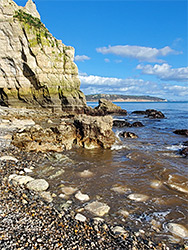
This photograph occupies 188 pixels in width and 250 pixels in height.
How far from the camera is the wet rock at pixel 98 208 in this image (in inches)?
210

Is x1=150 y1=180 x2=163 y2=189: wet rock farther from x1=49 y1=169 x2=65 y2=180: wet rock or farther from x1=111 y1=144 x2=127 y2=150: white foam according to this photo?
x1=111 y1=144 x2=127 y2=150: white foam

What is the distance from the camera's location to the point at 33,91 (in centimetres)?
3375

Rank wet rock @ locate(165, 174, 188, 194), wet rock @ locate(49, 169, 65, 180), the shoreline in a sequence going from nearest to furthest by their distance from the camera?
the shoreline → wet rock @ locate(165, 174, 188, 194) → wet rock @ locate(49, 169, 65, 180)

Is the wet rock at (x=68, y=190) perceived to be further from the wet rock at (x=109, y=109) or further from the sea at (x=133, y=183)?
the wet rock at (x=109, y=109)

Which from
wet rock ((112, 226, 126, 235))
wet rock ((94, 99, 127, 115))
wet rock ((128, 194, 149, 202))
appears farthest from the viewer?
wet rock ((94, 99, 127, 115))

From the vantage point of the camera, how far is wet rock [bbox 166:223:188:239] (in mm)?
4533

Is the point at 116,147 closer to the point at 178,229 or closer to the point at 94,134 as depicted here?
the point at 94,134

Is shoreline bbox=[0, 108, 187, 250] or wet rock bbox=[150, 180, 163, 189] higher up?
shoreline bbox=[0, 108, 187, 250]

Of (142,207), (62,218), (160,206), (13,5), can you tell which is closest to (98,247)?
(62,218)

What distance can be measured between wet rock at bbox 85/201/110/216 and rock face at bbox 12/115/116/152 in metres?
6.34

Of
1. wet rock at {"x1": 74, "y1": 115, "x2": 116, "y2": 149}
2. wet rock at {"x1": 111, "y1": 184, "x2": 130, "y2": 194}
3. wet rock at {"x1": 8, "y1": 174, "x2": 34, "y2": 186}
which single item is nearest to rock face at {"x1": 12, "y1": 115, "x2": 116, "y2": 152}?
wet rock at {"x1": 74, "y1": 115, "x2": 116, "y2": 149}

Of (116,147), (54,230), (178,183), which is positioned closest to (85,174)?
(54,230)

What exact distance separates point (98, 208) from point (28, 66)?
32945 mm

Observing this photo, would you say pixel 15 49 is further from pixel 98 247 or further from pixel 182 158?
pixel 98 247
